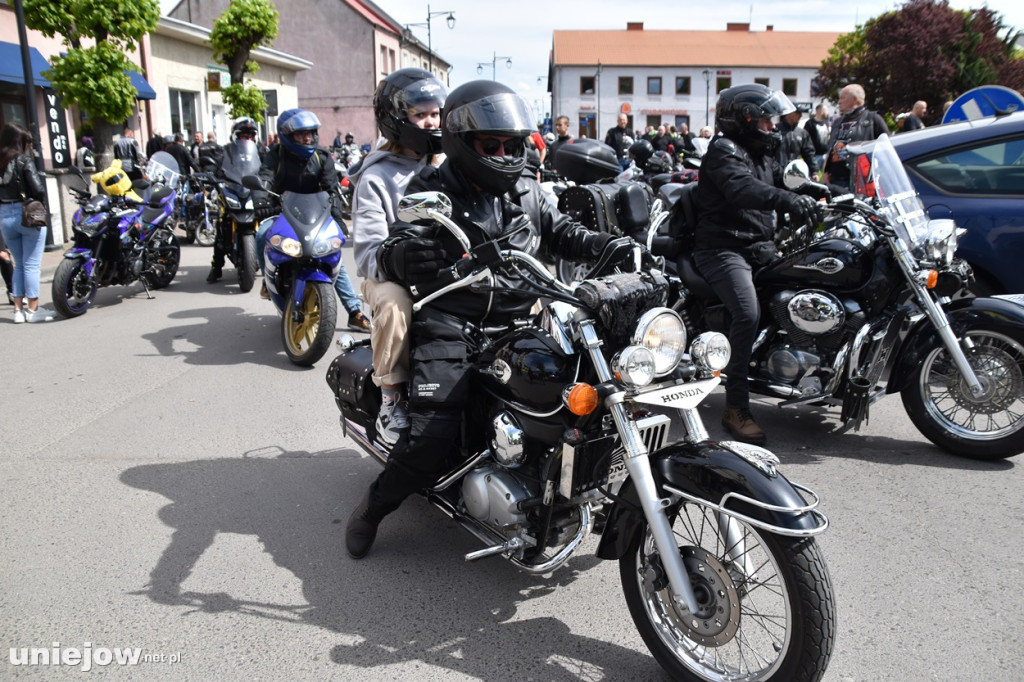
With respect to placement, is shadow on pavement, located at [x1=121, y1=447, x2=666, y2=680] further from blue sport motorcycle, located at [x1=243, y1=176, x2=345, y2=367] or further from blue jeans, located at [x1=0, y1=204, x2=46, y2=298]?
blue jeans, located at [x1=0, y1=204, x2=46, y2=298]

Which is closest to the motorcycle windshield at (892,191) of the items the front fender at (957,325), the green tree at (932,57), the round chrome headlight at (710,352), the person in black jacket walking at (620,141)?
the front fender at (957,325)

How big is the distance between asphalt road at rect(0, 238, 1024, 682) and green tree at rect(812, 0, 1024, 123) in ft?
78.5

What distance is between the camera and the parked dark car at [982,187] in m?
5.56

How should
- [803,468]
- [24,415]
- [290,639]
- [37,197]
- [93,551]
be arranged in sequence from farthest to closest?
[37,197], [24,415], [803,468], [93,551], [290,639]

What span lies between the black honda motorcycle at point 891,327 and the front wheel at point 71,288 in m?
6.85

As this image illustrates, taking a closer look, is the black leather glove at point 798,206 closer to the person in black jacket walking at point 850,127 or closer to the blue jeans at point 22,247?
the person in black jacket walking at point 850,127

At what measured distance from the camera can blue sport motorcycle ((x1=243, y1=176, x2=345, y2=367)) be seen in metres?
6.44

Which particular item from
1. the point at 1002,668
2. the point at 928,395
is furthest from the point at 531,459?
the point at 928,395

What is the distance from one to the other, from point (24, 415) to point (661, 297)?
4659 mm

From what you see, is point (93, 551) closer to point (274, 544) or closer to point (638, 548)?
point (274, 544)

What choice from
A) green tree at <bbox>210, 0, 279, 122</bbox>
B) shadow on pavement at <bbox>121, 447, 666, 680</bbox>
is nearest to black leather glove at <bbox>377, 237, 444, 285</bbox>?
shadow on pavement at <bbox>121, 447, 666, 680</bbox>

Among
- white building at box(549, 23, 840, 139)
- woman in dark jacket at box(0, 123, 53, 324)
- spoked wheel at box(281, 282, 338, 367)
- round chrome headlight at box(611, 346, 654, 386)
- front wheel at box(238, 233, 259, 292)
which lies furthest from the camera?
white building at box(549, 23, 840, 139)

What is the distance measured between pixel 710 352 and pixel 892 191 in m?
2.70

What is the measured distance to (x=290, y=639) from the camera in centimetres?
292
